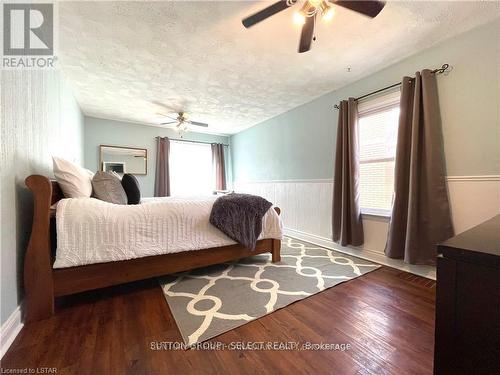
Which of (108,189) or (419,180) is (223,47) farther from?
(419,180)

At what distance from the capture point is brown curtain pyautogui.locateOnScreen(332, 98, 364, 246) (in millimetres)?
2637

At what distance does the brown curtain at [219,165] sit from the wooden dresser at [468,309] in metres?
4.96

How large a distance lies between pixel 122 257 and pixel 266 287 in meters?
1.18

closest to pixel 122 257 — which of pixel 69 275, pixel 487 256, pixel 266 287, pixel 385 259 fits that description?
pixel 69 275

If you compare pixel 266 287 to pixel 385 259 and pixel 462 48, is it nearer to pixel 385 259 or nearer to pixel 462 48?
pixel 385 259

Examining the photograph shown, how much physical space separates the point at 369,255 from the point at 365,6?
95.5 inches

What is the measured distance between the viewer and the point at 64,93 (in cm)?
258

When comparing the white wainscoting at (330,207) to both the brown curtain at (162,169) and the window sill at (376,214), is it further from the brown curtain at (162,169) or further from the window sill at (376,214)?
the brown curtain at (162,169)

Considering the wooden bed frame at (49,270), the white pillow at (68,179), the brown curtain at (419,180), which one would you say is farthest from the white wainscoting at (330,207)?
the white pillow at (68,179)

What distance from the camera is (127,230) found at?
A: 1.63 meters

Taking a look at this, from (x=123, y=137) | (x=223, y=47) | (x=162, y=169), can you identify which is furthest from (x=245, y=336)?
(x=123, y=137)

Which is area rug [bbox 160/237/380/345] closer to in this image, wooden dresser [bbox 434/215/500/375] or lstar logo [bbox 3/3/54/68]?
wooden dresser [bbox 434/215/500/375]

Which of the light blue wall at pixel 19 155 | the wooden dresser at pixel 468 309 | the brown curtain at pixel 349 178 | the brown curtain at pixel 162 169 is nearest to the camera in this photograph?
the wooden dresser at pixel 468 309

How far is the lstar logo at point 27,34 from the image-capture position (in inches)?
51.6
